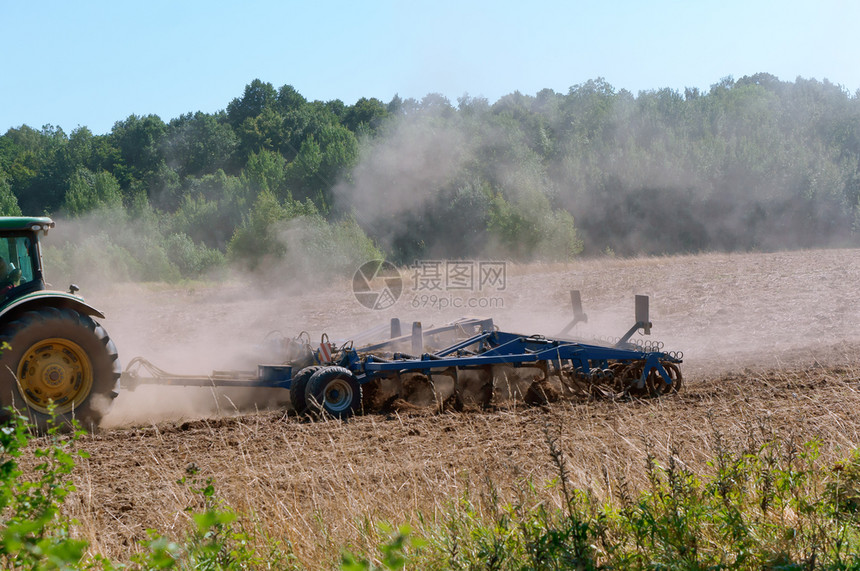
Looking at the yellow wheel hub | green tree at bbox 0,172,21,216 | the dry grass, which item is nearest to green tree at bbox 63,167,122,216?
green tree at bbox 0,172,21,216

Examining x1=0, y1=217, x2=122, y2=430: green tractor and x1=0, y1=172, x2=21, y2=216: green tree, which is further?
x1=0, y1=172, x2=21, y2=216: green tree

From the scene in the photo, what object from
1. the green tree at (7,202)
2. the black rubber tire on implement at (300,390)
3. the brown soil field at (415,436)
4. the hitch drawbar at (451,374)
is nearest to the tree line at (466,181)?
the green tree at (7,202)

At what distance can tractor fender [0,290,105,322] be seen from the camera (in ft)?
22.1

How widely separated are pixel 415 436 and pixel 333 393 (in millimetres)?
1268

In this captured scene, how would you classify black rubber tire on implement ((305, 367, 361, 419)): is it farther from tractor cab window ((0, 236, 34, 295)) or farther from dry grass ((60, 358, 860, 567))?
tractor cab window ((0, 236, 34, 295))

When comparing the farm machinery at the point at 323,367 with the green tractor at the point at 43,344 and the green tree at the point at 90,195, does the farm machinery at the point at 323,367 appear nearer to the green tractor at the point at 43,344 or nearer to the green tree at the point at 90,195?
the green tractor at the point at 43,344

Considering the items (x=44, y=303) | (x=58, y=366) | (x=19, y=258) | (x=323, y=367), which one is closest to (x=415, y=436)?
(x=323, y=367)

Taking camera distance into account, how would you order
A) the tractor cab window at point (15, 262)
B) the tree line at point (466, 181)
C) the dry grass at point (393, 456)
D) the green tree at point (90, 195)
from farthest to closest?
the green tree at point (90, 195) < the tree line at point (466, 181) < the tractor cab window at point (15, 262) < the dry grass at point (393, 456)

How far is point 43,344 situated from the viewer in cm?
675

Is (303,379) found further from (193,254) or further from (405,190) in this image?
(405,190)

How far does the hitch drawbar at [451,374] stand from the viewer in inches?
306

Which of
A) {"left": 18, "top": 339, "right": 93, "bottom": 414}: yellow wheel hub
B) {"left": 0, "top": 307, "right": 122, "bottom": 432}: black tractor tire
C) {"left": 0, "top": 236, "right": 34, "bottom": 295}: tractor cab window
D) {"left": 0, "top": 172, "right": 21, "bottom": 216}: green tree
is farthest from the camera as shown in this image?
{"left": 0, "top": 172, "right": 21, "bottom": 216}: green tree

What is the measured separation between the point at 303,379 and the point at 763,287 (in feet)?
53.9

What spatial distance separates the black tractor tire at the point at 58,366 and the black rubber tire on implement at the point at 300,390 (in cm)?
171
